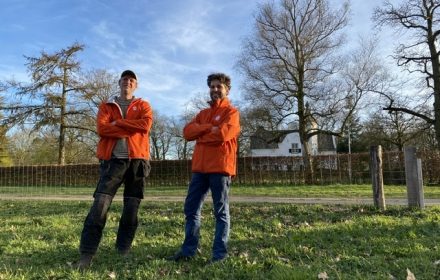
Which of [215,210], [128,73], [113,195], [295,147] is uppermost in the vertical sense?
[295,147]

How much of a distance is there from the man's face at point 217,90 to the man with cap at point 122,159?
886mm

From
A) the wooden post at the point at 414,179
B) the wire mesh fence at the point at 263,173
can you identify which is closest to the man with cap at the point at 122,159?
the wooden post at the point at 414,179

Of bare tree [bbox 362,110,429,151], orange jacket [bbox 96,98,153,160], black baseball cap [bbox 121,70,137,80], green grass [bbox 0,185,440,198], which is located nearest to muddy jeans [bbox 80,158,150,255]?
orange jacket [bbox 96,98,153,160]

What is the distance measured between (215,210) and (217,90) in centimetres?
142

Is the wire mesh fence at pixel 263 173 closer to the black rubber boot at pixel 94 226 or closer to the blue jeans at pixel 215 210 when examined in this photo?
the black rubber boot at pixel 94 226

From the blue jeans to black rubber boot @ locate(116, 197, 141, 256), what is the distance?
2.41 ft

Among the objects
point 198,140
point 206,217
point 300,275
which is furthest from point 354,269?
point 206,217

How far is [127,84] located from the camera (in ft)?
18.5

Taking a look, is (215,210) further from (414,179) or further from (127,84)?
(414,179)

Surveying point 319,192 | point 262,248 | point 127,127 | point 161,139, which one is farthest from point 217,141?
point 161,139

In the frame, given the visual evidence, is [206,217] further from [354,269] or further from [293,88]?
[293,88]

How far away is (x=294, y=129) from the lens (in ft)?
116

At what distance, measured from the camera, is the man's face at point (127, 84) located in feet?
18.5

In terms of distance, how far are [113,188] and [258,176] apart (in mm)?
23124
